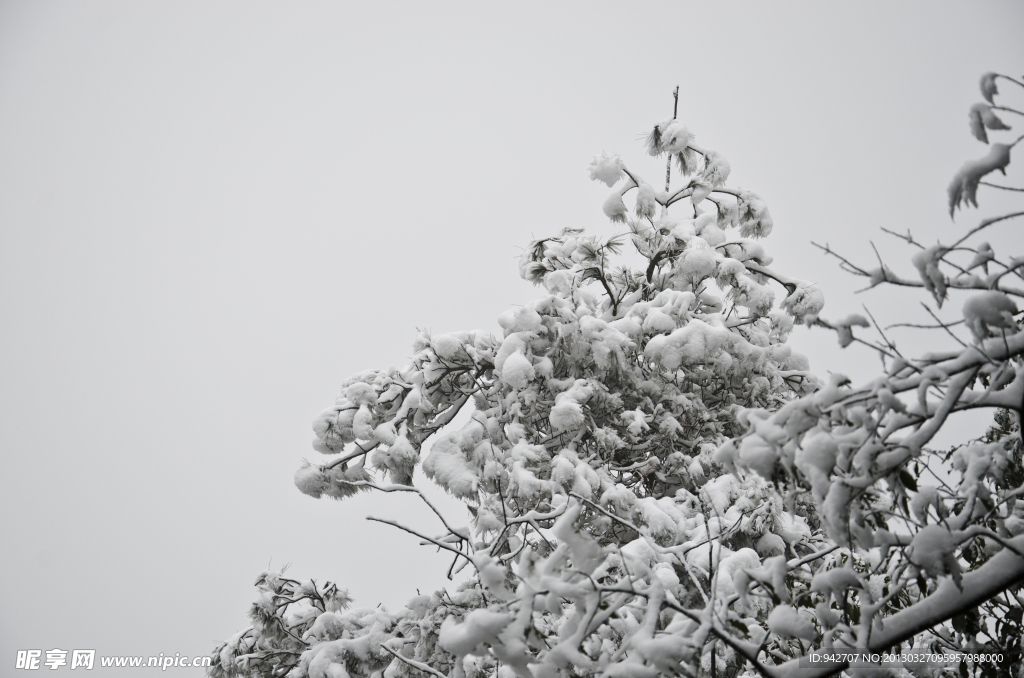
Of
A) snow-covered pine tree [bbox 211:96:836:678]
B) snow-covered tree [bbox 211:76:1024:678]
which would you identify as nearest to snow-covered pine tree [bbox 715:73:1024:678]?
snow-covered tree [bbox 211:76:1024:678]

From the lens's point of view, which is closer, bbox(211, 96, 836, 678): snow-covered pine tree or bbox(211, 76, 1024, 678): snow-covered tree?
bbox(211, 76, 1024, 678): snow-covered tree

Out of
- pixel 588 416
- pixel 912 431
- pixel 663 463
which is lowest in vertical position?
pixel 912 431

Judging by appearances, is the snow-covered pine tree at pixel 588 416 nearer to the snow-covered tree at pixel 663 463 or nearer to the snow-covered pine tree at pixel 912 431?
the snow-covered tree at pixel 663 463

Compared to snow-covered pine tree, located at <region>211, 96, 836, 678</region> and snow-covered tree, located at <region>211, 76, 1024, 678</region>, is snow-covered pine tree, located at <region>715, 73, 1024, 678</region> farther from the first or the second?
snow-covered pine tree, located at <region>211, 96, 836, 678</region>

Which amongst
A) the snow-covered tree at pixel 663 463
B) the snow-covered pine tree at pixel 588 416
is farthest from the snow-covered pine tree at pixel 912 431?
the snow-covered pine tree at pixel 588 416

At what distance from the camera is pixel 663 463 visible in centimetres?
534

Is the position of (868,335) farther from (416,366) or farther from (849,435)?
(416,366)

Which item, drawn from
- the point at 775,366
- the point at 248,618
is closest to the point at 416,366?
the point at 248,618

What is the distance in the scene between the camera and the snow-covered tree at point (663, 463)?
66.9 inches

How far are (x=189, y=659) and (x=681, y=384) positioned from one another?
15.4 feet

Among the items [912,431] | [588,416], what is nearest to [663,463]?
[588,416]

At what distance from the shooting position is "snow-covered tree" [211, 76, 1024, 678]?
5.57 ft

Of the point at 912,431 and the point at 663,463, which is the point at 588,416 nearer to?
the point at 663,463

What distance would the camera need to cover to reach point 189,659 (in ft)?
17.8
